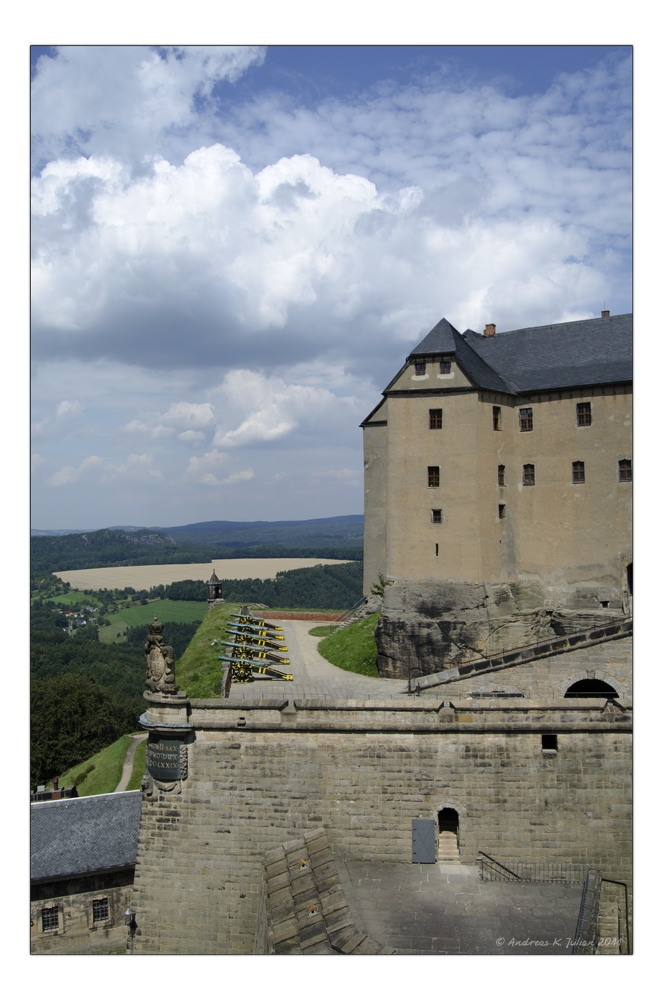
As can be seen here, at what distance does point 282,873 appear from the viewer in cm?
2014

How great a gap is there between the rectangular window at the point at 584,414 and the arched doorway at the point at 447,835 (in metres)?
20.8

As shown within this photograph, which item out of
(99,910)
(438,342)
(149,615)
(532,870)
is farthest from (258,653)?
(149,615)

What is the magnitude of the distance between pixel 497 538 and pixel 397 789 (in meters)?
16.3

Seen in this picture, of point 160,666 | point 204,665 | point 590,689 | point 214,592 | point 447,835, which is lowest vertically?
point 447,835

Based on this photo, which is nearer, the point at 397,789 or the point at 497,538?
the point at 397,789

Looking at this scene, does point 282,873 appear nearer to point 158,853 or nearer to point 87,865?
point 158,853

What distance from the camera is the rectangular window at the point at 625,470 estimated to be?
33438 mm

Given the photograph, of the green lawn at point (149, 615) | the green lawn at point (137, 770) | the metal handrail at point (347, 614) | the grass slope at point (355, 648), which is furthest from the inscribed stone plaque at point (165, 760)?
the green lawn at point (149, 615)

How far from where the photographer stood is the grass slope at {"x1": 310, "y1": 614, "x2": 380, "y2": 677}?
35.6 m

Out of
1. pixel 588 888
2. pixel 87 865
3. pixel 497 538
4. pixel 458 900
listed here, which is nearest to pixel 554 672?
pixel 497 538

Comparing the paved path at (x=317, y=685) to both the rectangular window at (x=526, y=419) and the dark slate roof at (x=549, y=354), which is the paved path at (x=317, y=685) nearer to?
the rectangular window at (x=526, y=419)

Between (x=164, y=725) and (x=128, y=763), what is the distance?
22.2 meters

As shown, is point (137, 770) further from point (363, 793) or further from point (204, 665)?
point (363, 793)

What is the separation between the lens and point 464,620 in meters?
33.4
